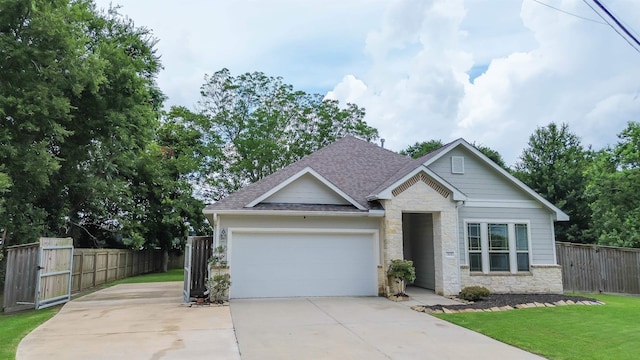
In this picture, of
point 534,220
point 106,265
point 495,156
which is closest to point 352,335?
point 534,220

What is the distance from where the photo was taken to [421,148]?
44.8m

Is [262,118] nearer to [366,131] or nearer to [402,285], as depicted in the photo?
[366,131]

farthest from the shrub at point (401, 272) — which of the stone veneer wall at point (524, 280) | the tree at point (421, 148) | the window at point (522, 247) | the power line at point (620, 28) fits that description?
the tree at point (421, 148)

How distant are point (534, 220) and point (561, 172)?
57.3 feet

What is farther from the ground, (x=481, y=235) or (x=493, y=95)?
(x=493, y=95)

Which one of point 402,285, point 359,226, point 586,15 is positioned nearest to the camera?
point 586,15

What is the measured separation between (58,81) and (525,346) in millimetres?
17714

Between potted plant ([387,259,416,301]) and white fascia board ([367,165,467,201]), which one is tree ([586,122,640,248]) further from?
potted plant ([387,259,416,301])

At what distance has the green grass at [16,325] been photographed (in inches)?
292

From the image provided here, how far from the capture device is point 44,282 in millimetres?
12656

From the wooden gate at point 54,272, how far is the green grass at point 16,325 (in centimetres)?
47

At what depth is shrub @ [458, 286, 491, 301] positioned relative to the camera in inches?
520

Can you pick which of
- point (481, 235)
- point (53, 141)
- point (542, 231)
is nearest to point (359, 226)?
point (481, 235)

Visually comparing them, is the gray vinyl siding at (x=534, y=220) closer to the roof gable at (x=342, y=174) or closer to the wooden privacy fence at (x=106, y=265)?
the roof gable at (x=342, y=174)
